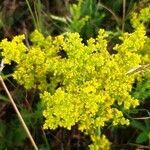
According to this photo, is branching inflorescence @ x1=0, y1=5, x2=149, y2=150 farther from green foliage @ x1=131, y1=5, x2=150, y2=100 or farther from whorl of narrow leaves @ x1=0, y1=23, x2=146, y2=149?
green foliage @ x1=131, y1=5, x2=150, y2=100

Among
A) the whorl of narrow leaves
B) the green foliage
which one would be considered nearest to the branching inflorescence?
the whorl of narrow leaves

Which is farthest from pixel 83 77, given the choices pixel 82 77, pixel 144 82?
pixel 144 82

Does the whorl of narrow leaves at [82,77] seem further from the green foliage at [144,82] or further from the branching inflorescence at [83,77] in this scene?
the green foliage at [144,82]

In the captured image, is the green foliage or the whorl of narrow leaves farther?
the green foliage

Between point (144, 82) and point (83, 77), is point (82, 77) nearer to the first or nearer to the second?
point (83, 77)

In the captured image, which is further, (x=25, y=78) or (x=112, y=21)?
(x=112, y=21)

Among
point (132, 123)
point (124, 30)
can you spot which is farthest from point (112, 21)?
point (132, 123)

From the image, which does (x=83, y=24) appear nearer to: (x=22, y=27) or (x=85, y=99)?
(x=22, y=27)

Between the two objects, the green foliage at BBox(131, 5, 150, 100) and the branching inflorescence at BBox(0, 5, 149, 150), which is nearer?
the branching inflorescence at BBox(0, 5, 149, 150)
